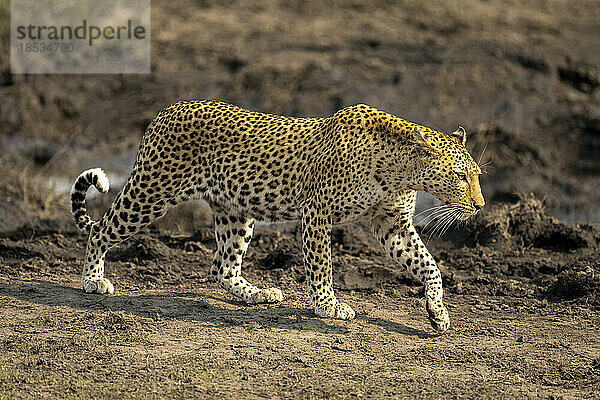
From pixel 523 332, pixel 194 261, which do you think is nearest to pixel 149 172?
pixel 194 261

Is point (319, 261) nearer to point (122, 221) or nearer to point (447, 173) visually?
point (447, 173)

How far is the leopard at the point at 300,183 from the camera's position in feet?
26.6

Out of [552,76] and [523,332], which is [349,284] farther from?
[552,76]

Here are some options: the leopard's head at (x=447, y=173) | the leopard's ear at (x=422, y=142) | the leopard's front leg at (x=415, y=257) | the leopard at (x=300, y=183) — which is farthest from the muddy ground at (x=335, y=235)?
the leopard's ear at (x=422, y=142)

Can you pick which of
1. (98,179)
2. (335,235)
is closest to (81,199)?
(98,179)

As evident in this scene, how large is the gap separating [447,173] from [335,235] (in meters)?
3.35

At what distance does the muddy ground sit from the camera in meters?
7.34

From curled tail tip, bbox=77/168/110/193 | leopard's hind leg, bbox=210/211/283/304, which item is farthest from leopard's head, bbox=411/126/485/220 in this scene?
curled tail tip, bbox=77/168/110/193

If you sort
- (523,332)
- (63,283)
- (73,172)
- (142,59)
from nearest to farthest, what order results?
(523,332), (63,283), (73,172), (142,59)

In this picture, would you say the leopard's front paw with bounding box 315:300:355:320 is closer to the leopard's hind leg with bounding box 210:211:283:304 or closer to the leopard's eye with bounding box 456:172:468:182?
the leopard's hind leg with bounding box 210:211:283:304

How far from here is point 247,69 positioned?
15797mm

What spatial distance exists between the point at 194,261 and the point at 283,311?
2.03 m

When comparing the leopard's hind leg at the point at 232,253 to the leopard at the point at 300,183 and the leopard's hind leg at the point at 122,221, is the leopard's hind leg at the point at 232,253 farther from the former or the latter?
the leopard's hind leg at the point at 122,221

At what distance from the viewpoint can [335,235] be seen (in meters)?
11.2
